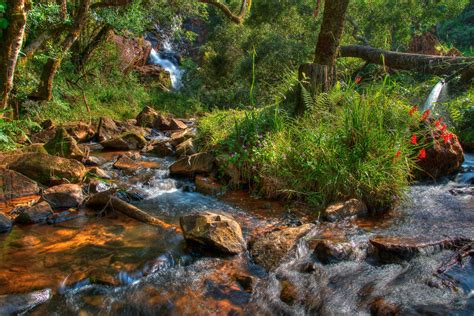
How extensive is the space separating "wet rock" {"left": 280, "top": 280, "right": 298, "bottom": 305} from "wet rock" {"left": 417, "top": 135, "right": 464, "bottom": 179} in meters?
3.27

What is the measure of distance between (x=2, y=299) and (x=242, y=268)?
1800 mm

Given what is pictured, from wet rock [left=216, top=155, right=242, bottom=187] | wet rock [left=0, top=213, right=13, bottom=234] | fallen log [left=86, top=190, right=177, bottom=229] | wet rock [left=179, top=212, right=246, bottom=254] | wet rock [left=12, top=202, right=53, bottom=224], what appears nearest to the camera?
wet rock [left=179, top=212, right=246, bottom=254]

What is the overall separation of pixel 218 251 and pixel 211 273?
298 millimetres

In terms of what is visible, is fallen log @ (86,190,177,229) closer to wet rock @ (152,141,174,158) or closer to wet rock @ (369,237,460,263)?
wet rock @ (369,237,460,263)

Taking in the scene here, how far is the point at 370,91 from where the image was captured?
493 cm

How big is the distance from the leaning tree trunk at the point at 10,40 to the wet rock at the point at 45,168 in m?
1.67

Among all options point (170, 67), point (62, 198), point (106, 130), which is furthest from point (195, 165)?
point (170, 67)

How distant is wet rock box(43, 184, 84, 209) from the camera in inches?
180

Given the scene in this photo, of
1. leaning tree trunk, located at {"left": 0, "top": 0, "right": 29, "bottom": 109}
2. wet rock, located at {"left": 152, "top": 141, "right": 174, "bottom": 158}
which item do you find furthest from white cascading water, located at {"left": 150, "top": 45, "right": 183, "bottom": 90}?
leaning tree trunk, located at {"left": 0, "top": 0, "right": 29, "bottom": 109}

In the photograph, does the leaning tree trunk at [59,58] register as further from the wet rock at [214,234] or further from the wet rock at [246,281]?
the wet rock at [246,281]

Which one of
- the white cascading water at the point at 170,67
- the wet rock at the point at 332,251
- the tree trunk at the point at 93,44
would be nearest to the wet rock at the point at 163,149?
the wet rock at the point at 332,251

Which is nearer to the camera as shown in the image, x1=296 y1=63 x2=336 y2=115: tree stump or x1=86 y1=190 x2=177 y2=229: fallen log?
x1=86 y1=190 x2=177 y2=229: fallen log

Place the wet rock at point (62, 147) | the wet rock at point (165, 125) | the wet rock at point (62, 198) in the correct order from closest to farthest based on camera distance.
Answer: the wet rock at point (62, 198)
the wet rock at point (62, 147)
the wet rock at point (165, 125)

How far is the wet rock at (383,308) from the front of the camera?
2.54 m
